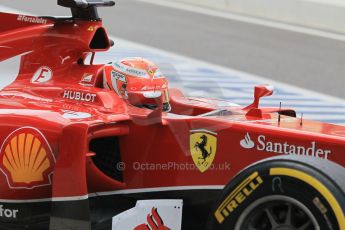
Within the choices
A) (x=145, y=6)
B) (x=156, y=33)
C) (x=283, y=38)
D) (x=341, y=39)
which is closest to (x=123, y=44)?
(x=156, y=33)

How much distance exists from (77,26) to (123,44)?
29.3 feet

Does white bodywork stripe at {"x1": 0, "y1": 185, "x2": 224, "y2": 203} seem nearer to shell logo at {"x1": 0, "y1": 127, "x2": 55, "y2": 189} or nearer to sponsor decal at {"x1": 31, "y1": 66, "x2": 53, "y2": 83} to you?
shell logo at {"x1": 0, "y1": 127, "x2": 55, "y2": 189}

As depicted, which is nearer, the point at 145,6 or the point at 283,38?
the point at 283,38

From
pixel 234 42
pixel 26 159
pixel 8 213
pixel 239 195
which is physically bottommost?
pixel 234 42

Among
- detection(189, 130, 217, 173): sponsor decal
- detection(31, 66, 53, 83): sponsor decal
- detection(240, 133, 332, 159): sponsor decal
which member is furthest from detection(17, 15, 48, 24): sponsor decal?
detection(240, 133, 332, 159): sponsor decal

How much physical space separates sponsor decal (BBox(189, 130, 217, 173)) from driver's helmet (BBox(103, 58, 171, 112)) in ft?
2.13

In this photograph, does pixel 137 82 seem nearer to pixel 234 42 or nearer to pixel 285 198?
pixel 285 198

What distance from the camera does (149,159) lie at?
14.8 feet

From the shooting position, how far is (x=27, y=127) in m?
4.68

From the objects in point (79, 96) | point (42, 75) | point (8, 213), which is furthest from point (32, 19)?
point (8, 213)

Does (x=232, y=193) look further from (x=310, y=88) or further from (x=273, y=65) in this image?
(x=273, y=65)

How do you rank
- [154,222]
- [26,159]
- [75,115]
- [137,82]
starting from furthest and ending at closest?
[137,82] → [75,115] → [26,159] → [154,222]

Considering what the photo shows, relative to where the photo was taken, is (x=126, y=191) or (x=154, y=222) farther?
(x=126, y=191)

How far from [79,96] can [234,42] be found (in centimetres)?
1067
